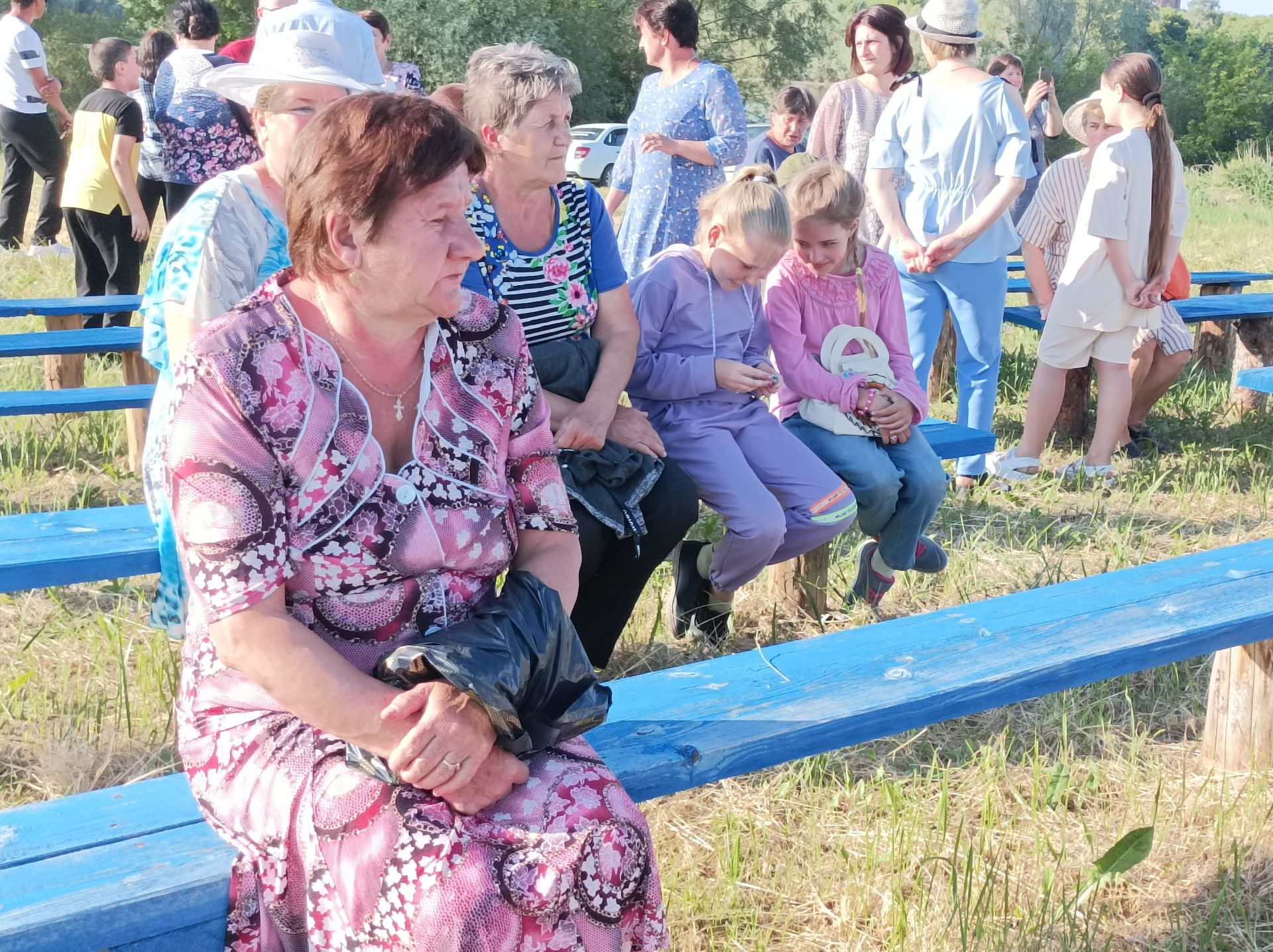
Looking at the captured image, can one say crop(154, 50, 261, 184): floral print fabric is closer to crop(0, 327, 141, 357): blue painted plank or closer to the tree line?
crop(0, 327, 141, 357): blue painted plank

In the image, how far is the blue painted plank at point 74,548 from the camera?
2586 millimetres

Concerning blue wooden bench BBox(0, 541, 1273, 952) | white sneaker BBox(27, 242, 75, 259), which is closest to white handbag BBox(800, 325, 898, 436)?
blue wooden bench BBox(0, 541, 1273, 952)

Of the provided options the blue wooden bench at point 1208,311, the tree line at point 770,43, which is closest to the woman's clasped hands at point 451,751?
the blue wooden bench at point 1208,311

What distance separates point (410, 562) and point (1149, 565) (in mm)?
1801

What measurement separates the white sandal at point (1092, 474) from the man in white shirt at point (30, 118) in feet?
21.1

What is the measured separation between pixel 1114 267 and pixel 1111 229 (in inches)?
6.3

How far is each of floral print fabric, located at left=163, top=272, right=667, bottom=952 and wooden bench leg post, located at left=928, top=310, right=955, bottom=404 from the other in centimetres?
483

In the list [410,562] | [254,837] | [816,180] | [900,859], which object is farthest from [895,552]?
[254,837]

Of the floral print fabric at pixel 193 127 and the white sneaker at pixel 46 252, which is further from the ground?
the floral print fabric at pixel 193 127

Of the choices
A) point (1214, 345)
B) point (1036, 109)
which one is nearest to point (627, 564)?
point (1214, 345)

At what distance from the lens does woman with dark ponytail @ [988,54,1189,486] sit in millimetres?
4805

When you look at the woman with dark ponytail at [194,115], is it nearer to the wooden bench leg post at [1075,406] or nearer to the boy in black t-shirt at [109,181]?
the boy in black t-shirt at [109,181]

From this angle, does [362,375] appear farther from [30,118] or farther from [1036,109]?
[30,118]

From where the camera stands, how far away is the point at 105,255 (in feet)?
22.1
